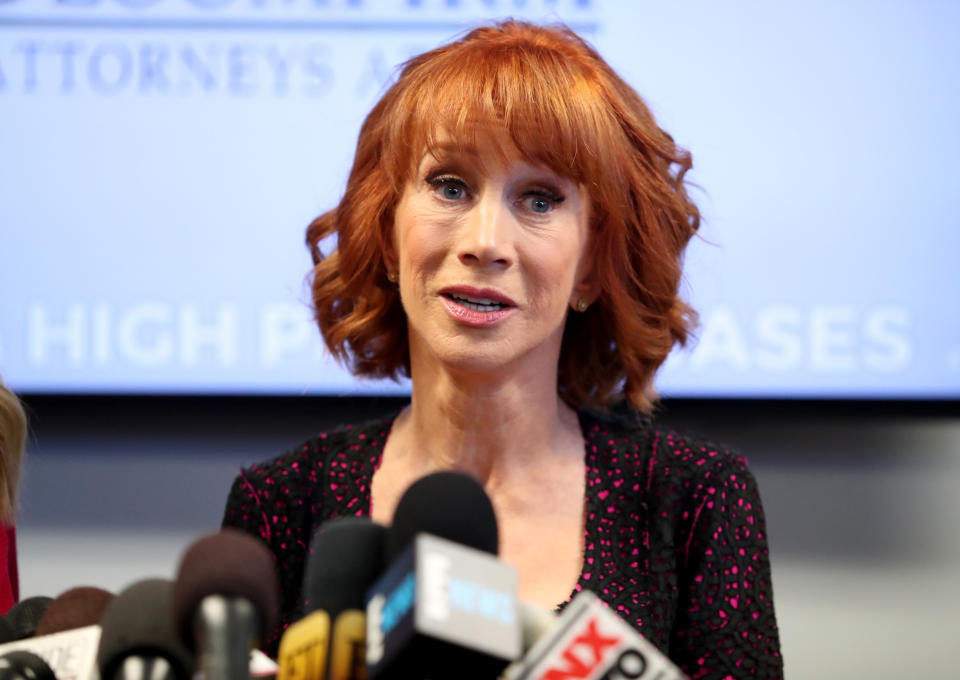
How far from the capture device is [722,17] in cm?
230

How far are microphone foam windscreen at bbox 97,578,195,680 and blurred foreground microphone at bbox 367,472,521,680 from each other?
0.41ft

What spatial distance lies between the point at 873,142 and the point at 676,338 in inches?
36.1

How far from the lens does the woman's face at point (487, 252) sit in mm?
1325

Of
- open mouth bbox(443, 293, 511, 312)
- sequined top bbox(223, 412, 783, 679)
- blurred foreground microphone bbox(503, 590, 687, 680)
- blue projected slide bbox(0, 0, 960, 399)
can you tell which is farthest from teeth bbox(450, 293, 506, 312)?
blue projected slide bbox(0, 0, 960, 399)

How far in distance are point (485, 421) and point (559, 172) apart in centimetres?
33

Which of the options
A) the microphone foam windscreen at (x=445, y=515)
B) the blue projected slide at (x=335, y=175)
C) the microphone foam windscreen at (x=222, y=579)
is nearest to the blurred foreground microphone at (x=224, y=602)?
the microphone foam windscreen at (x=222, y=579)

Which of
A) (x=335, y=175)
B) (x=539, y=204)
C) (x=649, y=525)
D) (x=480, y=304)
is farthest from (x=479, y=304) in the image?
(x=335, y=175)

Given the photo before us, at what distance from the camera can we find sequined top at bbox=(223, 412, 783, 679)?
4.55 feet

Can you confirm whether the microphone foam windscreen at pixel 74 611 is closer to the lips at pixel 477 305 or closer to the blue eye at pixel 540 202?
the lips at pixel 477 305

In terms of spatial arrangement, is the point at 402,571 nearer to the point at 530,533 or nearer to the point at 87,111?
the point at 530,533

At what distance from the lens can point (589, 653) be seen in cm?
70

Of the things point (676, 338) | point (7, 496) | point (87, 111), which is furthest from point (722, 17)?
point (7, 496)

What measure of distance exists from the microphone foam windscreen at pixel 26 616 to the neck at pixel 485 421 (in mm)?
609

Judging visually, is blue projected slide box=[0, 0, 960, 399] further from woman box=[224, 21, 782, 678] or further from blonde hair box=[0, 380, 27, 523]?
blonde hair box=[0, 380, 27, 523]
